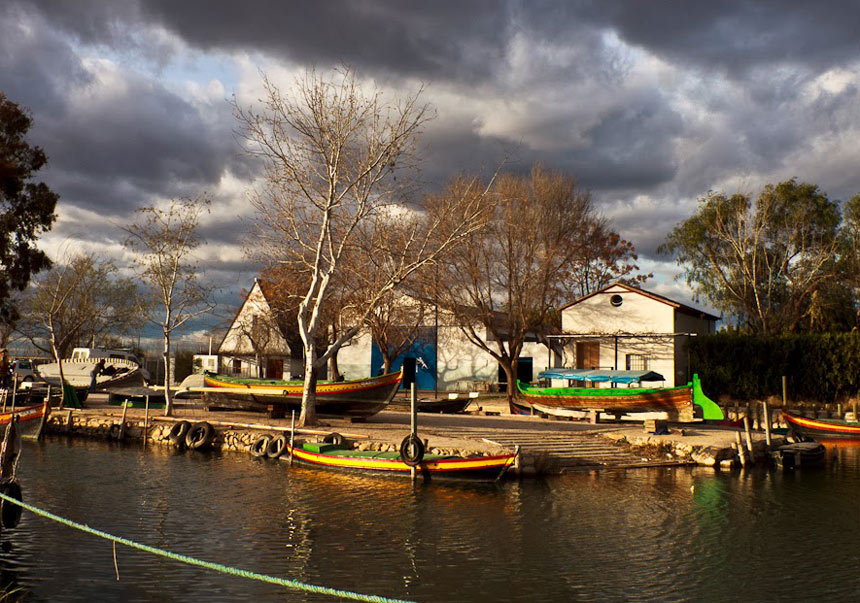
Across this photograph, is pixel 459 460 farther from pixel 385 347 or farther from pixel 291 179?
pixel 385 347

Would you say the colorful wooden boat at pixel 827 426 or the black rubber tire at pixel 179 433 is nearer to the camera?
the black rubber tire at pixel 179 433

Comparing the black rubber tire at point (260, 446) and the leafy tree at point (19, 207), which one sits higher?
the leafy tree at point (19, 207)

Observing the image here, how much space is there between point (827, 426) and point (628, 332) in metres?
12.4

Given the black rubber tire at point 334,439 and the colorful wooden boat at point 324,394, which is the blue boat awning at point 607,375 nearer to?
the colorful wooden boat at point 324,394

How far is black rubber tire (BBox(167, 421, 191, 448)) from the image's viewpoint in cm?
2591

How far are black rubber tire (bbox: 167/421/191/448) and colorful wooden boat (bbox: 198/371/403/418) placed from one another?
144 inches

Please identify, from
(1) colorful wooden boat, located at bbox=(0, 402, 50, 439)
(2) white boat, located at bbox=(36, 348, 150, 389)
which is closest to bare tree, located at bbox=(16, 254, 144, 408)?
(2) white boat, located at bbox=(36, 348, 150, 389)

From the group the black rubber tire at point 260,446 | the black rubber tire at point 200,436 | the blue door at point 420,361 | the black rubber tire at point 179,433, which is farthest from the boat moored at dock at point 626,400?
the blue door at point 420,361

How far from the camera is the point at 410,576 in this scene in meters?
10.7

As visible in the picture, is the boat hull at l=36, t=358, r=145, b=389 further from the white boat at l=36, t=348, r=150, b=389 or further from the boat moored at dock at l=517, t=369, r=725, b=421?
the boat moored at dock at l=517, t=369, r=725, b=421

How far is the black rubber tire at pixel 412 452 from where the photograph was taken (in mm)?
18712

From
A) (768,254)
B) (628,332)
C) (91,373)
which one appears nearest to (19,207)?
(91,373)

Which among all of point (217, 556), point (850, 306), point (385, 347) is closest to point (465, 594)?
point (217, 556)

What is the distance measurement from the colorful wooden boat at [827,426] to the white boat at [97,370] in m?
36.0
